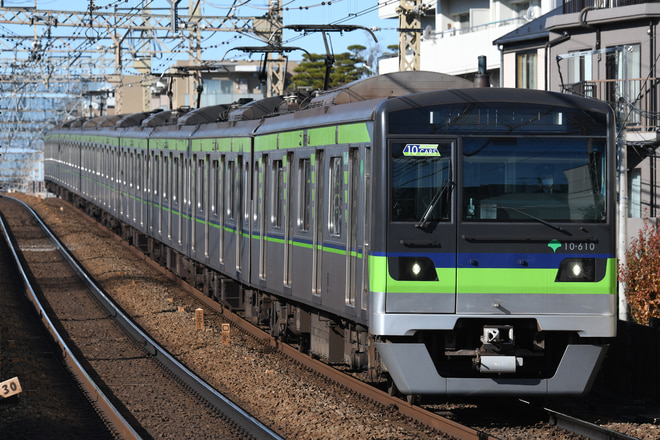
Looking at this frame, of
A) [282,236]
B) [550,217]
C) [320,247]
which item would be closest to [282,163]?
[282,236]

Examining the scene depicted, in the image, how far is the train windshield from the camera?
890 centimetres

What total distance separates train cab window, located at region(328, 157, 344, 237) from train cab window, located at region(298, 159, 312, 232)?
83cm

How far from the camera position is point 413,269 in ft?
29.0

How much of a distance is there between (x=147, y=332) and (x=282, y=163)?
4.78 m

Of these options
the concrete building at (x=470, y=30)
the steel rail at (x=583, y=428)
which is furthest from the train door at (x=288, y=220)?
the concrete building at (x=470, y=30)

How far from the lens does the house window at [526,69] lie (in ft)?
82.2

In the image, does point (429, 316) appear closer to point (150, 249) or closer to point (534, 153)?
point (534, 153)

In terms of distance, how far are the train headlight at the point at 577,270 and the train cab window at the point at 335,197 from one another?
2291 millimetres

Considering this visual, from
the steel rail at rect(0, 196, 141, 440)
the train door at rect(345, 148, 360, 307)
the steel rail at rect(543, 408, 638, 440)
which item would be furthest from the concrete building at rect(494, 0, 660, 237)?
the steel rail at rect(543, 408, 638, 440)

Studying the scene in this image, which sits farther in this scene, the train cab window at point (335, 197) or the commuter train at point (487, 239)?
the train cab window at point (335, 197)

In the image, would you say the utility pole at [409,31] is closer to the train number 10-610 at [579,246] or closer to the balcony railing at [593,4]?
the balcony railing at [593,4]

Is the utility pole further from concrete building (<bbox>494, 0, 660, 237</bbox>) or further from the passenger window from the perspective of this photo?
the passenger window

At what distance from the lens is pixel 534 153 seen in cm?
894

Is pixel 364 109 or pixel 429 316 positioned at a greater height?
pixel 364 109
